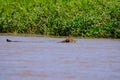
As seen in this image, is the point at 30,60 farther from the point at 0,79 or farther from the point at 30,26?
the point at 30,26

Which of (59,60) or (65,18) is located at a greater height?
(65,18)

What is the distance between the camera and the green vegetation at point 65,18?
20.1 metres

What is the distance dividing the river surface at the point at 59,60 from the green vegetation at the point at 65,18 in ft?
7.07

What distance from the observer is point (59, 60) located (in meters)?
12.9

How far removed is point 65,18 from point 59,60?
27.1ft

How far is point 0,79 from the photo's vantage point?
10188 mm

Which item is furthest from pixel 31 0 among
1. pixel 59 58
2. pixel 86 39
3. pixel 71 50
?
pixel 59 58

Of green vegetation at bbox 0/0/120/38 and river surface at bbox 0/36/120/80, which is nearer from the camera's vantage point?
river surface at bbox 0/36/120/80

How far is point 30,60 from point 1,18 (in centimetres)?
858

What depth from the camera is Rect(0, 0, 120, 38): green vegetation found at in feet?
66.0

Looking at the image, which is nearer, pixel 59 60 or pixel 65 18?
pixel 59 60

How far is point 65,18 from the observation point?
2105 cm

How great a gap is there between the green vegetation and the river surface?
216 centimetres

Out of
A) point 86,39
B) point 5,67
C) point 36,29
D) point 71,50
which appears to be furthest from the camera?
point 36,29
